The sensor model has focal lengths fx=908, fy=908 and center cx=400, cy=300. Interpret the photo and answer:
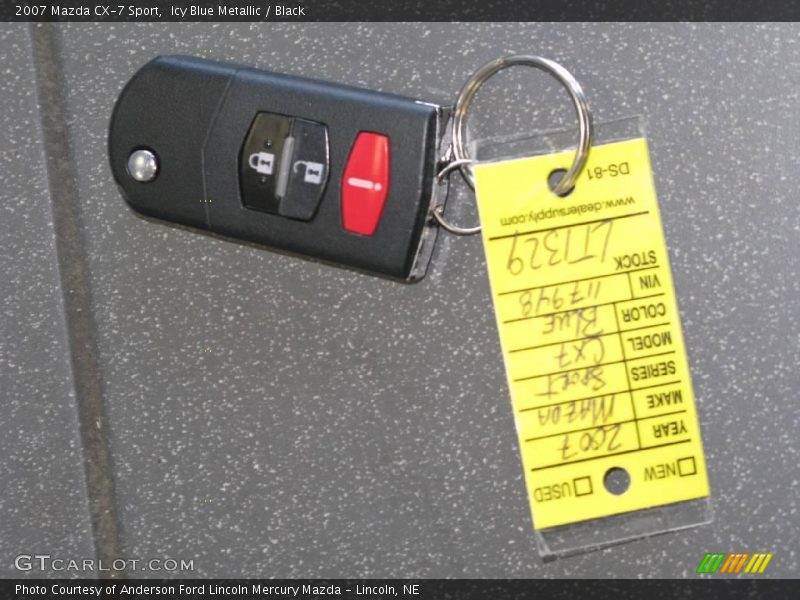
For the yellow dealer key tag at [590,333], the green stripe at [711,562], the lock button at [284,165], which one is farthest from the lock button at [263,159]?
the green stripe at [711,562]

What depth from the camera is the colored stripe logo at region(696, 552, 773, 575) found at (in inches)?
19.6

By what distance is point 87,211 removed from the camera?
514 mm

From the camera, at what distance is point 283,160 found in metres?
0.47

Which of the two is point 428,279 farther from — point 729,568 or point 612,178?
point 729,568

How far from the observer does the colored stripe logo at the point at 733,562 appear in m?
0.50

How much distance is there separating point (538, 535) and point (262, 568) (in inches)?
6.1

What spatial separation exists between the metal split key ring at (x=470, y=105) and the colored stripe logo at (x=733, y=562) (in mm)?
221

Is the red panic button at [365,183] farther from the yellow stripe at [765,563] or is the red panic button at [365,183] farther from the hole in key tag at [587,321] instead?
the yellow stripe at [765,563]

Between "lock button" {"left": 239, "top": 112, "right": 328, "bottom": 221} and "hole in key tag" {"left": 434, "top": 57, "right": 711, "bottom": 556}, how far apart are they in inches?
2.6

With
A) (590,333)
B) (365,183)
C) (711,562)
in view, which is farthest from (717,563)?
(365,183)

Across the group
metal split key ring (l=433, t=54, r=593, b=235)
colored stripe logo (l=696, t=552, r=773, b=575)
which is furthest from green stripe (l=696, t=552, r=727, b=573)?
metal split key ring (l=433, t=54, r=593, b=235)
